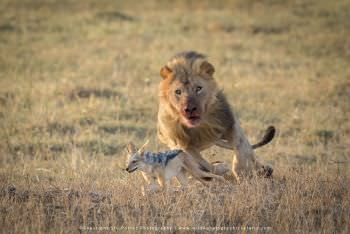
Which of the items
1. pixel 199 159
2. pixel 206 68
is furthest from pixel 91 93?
pixel 199 159

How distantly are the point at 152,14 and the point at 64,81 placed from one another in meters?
7.95

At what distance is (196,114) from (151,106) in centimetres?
481

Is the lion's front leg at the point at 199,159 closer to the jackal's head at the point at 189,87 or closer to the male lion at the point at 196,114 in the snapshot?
the male lion at the point at 196,114

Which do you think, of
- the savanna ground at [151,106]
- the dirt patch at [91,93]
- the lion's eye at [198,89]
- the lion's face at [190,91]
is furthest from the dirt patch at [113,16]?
the lion's eye at [198,89]

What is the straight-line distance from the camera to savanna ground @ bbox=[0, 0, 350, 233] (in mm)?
6469

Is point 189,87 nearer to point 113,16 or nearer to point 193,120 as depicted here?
point 193,120

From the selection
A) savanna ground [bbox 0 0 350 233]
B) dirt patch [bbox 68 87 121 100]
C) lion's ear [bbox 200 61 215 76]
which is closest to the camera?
savanna ground [bbox 0 0 350 233]

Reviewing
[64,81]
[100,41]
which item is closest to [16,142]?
[64,81]

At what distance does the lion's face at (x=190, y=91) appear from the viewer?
7.48 meters

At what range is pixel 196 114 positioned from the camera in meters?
7.49

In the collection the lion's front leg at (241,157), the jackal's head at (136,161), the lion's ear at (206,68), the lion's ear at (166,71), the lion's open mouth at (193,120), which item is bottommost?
the lion's front leg at (241,157)

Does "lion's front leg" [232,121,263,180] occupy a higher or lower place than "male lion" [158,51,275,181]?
lower

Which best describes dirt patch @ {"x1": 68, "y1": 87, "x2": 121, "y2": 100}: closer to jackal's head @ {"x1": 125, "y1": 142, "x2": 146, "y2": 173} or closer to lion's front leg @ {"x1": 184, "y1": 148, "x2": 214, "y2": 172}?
lion's front leg @ {"x1": 184, "y1": 148, "x2": 214, "y2": 172}

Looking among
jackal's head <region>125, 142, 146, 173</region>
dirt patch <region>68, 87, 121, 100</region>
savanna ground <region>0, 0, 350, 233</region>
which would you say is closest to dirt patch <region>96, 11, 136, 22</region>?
savanna ground <region>0, 0, 350, 233</region>
